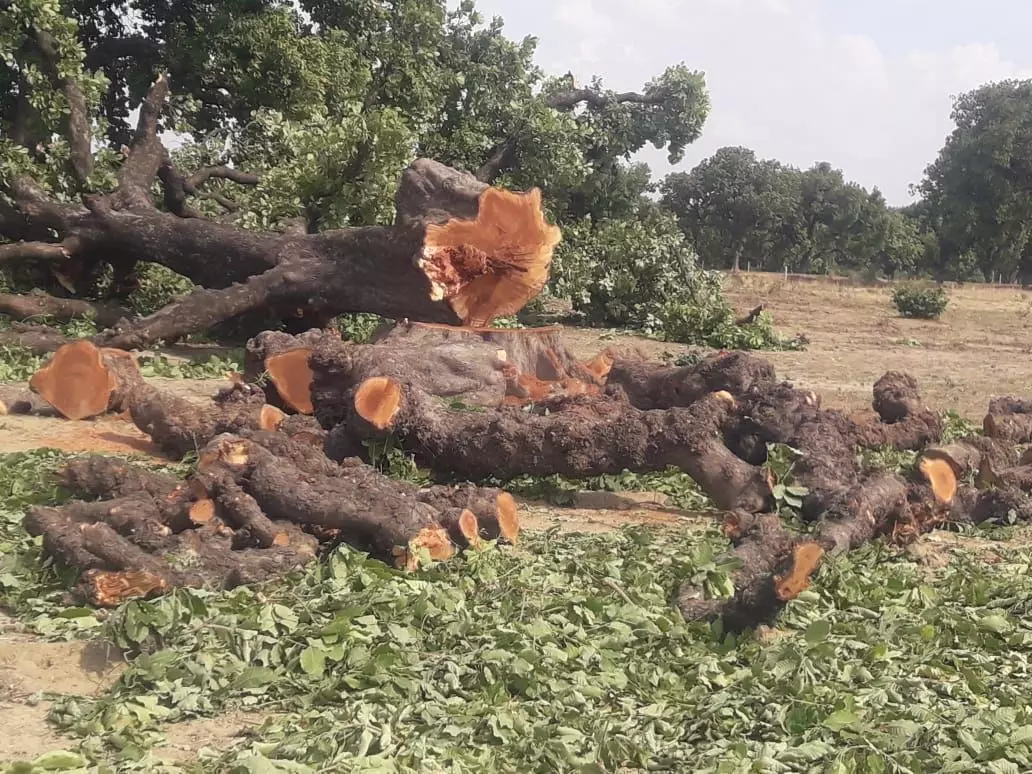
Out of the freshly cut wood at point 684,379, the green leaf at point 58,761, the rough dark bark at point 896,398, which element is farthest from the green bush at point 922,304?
the green leaf at point 58,761

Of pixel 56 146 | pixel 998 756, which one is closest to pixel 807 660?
pixel 998 756

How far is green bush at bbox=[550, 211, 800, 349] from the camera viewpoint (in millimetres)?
13438

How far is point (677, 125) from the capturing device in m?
17.5

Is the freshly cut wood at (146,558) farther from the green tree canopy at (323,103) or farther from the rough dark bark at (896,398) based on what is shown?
the green tree canopy at (323,103)

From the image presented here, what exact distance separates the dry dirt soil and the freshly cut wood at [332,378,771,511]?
0.30m

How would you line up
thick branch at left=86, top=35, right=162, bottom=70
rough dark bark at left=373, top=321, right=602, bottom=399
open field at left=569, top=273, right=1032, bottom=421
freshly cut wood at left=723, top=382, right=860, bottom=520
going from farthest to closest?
1. thick branch at left=86, top=35, right=162, bottom=70
2. open field at left=569, top=273, right=1032, bottom=421
3. rough dark bark at left=373, top=321, right=602, bottom=399
4. freshly cut wood at left=723, top=382, right=860, bottom=520

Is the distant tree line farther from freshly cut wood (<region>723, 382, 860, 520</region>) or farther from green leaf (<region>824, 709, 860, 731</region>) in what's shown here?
green leaf (<region>824, 709, 860, 731</region>)

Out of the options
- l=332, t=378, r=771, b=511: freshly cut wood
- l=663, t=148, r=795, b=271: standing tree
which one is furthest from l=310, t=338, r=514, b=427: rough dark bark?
l=663, t=148, r=795, b=271: standing tree

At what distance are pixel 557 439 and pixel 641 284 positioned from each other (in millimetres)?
9252

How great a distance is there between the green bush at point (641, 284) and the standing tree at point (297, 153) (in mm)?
1209

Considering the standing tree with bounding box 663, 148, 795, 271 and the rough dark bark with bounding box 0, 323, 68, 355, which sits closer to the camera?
the rough dark bark with bounding box 0, 323, 68, 355

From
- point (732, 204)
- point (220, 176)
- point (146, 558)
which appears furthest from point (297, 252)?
point (732, 204)

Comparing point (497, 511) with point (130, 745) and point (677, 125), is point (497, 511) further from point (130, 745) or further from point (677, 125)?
point (677, 125)

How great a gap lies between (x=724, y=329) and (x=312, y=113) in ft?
19.9
